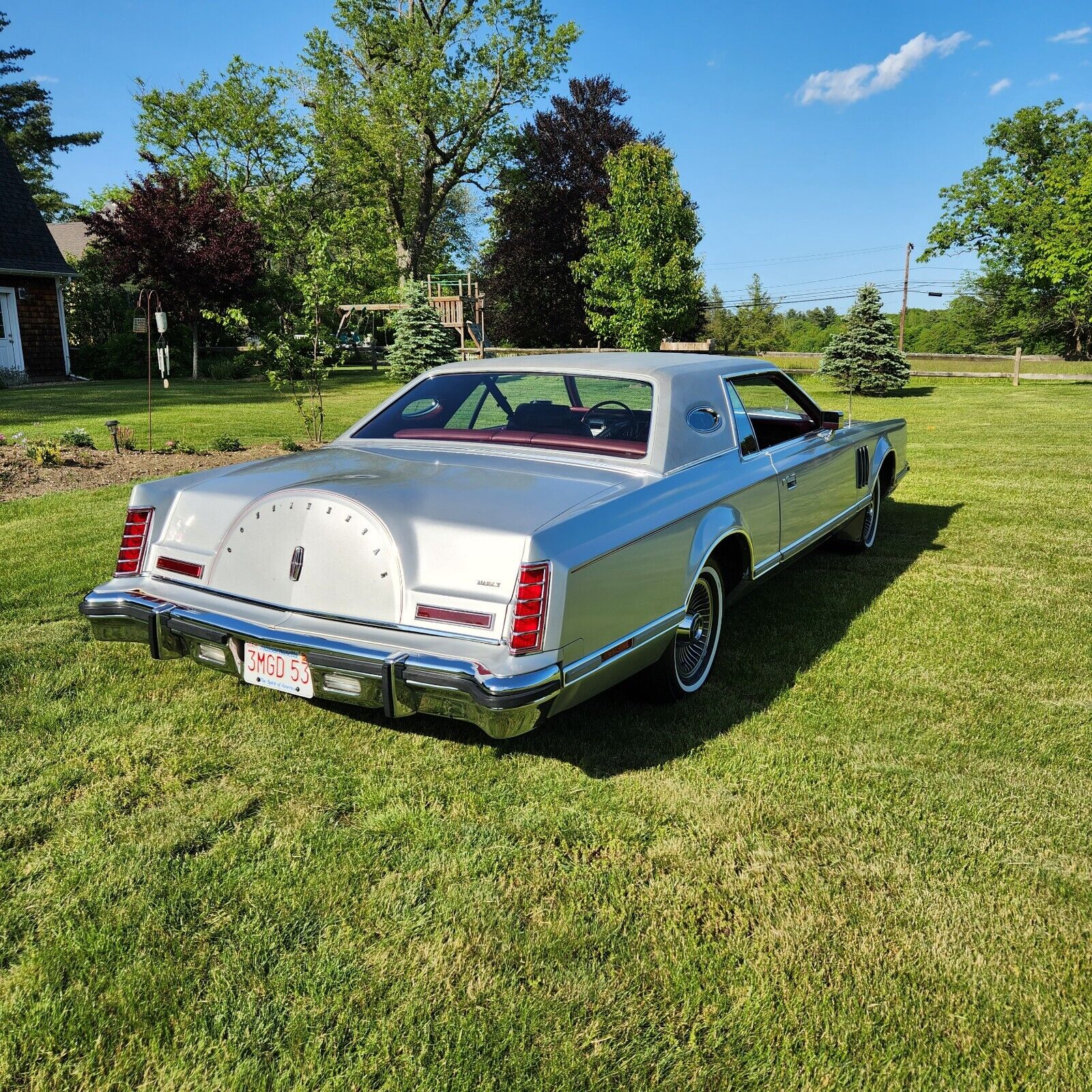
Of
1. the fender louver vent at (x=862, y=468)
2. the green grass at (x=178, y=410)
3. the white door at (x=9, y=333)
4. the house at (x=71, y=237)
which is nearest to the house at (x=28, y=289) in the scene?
the white door at (x=9, y=333)

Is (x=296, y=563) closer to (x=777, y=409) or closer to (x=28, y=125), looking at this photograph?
(x=777, y=409)

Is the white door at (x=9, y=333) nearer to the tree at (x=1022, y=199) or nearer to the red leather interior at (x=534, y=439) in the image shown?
the red leather interior at (x=534, y=439)

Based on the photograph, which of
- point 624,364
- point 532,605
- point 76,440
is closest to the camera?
point 532,605

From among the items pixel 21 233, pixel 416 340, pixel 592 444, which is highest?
pixel 21 233

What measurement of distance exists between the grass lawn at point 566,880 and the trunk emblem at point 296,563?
2.43 ft

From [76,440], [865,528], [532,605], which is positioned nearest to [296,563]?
[532,605]

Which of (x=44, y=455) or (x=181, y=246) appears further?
(x=181, y=246)

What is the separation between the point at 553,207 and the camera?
39.2 m

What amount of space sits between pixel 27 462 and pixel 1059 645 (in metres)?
9.23

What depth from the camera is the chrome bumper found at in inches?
105

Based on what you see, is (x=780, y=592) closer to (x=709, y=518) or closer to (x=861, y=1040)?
(x=709, y=518)

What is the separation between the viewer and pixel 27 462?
356 inches

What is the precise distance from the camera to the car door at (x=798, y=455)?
15.4 feet

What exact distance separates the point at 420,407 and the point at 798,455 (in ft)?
6.81
